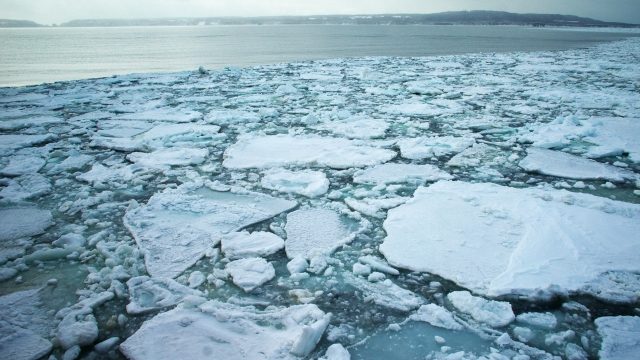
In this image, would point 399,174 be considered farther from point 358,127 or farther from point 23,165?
point 23,165

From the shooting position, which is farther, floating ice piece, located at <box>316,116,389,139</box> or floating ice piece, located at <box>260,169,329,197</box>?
floating ice piece, located at <box>316,116,389,139</box>

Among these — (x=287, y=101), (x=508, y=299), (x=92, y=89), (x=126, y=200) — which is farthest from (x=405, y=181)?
(x=92, y=89)

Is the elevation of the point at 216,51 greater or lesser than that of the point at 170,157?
greater

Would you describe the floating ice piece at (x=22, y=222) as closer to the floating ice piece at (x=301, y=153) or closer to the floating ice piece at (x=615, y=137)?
the floating ice piece at (x=301, y=153)

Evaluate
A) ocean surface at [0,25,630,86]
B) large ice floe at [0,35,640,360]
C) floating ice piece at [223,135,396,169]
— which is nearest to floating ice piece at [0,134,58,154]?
large ice floe at [0,35,640,360]

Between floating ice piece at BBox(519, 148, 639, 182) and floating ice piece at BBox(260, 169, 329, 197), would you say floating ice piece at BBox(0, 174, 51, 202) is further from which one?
floating ice piece at BBox(519, 148, 639, 182)

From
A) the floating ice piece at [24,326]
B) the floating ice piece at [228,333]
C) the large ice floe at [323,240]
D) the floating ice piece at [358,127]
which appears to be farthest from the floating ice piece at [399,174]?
the floating ice piece at [24,326]

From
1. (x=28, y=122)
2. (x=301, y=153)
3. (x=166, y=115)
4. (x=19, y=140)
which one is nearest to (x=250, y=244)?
(x=301, y=153)
